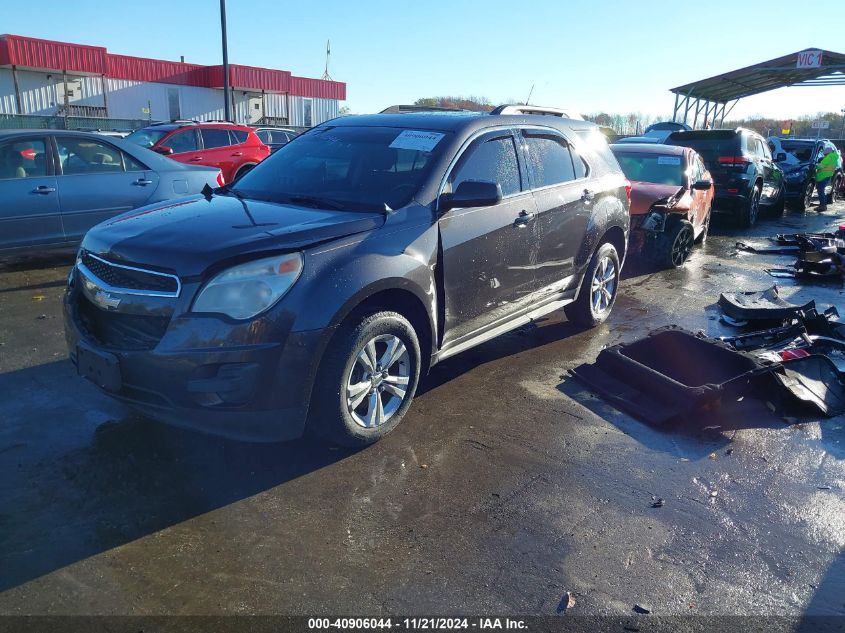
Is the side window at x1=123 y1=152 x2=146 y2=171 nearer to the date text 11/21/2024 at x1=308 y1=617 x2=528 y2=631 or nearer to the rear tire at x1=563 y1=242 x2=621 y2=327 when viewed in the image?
the rear tire at x1=563 y1=242 x2=621 y2=327

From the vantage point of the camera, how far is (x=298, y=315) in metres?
3.19

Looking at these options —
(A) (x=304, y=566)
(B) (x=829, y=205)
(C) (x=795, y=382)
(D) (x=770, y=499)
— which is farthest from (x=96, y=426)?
→ (B) (x=829, y=205)

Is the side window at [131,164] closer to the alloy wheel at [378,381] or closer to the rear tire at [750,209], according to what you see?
the alloy wheel at [378,381]

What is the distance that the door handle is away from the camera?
15.3 ft

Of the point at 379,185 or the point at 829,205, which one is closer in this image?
the point at 379,185

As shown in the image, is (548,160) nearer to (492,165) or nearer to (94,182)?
(492,165)

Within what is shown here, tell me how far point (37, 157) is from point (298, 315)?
5606 mm

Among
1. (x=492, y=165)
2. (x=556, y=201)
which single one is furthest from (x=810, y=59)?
(x=492, y=165)

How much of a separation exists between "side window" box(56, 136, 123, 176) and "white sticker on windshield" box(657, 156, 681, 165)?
24.6ft

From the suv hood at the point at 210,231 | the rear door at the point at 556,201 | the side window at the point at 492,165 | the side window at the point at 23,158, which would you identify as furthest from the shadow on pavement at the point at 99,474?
the side window at the point at 23,158

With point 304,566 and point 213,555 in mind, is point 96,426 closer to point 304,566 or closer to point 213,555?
point 213,555

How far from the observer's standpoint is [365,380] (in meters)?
3.66

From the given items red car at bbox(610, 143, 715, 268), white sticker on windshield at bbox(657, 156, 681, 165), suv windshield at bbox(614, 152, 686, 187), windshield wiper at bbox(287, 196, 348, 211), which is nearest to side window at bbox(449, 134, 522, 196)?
windshield wiper at bbox(287, 196, 348, 211)

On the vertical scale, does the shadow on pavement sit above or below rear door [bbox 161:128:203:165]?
below
